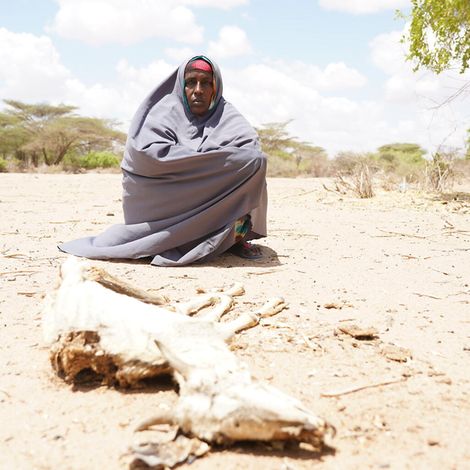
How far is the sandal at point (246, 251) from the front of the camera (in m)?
4.39

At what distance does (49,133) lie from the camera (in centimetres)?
2331

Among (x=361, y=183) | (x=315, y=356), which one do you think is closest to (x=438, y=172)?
(x=361, y=183)

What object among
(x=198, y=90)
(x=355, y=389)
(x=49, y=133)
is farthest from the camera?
(x=49, y=133)

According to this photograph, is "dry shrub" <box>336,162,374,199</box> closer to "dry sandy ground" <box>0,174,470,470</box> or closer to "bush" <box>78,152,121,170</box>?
"dry sandy ground" <box>0,174,470,470</box>

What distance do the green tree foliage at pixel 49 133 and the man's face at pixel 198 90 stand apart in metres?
20.6

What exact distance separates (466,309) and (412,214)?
4558mm

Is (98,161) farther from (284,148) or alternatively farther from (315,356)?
(315,356)

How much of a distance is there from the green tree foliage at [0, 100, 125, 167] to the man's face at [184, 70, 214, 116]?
813 inches

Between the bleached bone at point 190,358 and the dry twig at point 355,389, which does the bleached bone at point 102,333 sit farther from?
the dry twig at point 355,389

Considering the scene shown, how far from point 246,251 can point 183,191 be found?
750 mm

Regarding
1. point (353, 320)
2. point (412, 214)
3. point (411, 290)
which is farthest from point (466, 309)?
point (412, 214)

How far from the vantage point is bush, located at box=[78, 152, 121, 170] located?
2327cm

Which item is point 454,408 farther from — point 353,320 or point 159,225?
point 159,225

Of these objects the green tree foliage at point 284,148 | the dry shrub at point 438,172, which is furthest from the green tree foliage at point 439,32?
the green tree foliage at point 284,148
